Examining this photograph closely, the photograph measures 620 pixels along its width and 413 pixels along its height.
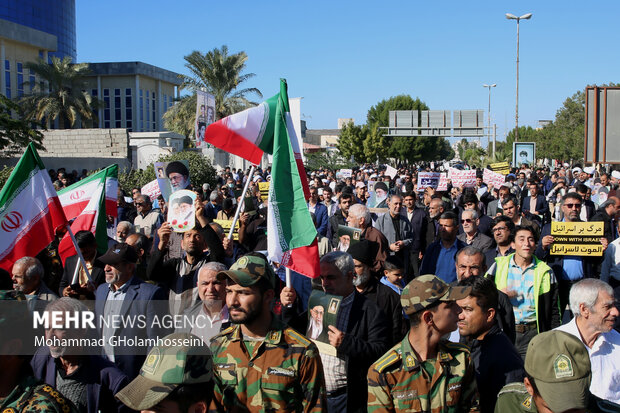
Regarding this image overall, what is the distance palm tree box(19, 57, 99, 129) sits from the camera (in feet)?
150

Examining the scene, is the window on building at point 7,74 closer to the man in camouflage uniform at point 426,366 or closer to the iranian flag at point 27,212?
the iranian flag at point 27,212

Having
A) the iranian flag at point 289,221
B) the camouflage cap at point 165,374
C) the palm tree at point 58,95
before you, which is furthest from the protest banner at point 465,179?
the palm tree at point 58,95

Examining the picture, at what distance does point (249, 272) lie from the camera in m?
3.32

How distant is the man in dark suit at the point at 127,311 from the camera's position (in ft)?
15.0

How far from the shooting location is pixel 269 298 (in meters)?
3.37

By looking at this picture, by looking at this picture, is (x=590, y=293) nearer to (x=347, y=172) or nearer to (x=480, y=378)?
(x=480, y=378)

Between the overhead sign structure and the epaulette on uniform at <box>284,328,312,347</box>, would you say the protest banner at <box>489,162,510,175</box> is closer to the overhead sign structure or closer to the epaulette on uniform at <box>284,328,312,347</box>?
the overhead sign structure

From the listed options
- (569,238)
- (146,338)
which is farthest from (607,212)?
(146,338)

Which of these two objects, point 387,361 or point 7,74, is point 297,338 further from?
point 7,74

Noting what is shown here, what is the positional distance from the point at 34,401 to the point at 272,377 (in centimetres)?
110

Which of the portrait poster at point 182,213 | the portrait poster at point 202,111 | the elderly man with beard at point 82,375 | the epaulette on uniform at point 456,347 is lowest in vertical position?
the elderly man with beard at point 82,375

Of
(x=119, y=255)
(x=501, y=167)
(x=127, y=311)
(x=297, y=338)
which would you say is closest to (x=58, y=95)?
(x=501, y=167)

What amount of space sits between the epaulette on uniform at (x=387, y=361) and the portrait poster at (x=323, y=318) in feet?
2.37

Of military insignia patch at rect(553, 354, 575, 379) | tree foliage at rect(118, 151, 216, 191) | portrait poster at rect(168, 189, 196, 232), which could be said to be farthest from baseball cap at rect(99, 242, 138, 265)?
tree foliage at rect(118, 151, 216, 191)
